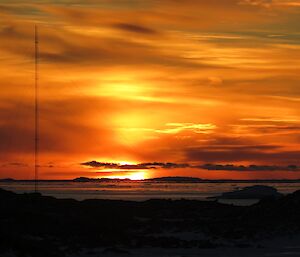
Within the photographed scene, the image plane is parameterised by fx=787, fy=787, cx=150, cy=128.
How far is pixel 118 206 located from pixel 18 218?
22.0m

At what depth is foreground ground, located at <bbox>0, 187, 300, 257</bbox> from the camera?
33969 mm

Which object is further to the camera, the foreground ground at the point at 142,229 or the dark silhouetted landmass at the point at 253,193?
the dark silhouetted landmass at the point at 253,193

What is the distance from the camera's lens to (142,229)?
4450cm

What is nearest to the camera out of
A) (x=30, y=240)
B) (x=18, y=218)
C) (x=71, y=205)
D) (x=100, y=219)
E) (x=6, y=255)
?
(x=6, y=255)

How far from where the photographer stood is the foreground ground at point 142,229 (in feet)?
111

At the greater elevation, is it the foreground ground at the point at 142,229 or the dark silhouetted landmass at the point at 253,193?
the dark silhouetted landmass at the point at 253,193

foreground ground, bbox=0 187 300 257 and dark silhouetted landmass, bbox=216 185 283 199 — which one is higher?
dark silhouetted landmass, bbox=216 185 283 199

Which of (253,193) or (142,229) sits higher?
(253,193)

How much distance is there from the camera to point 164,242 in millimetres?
36938

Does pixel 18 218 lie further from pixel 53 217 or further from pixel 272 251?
pixel 272 251

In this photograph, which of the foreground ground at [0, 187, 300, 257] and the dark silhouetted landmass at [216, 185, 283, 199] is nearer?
the foreground ground at [0, 187, 300, 257]

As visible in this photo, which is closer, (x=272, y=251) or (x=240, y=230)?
(x=272, y=251)

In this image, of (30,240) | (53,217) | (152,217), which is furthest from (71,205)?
(30,240)

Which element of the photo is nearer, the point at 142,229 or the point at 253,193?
the point at 142,229
